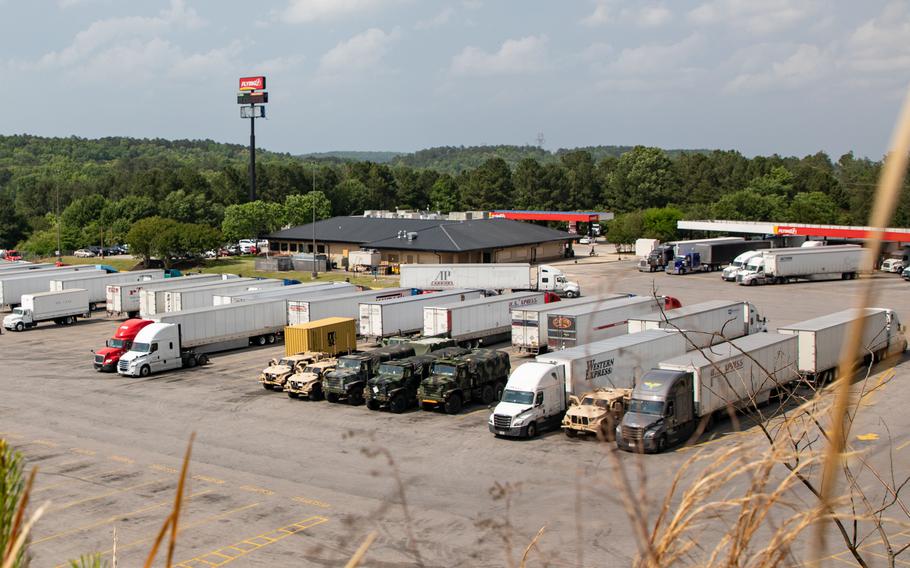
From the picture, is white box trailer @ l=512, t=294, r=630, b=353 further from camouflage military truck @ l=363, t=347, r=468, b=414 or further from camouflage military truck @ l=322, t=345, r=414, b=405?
camouflage military truck @ l=322, t=345, r=414, b=405

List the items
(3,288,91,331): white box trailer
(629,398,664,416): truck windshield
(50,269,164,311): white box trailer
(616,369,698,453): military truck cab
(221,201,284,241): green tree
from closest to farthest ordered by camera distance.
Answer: (616,369,698,453): military truck cab → (629,398,664,416): truck windshield → (3,288,91,331): white box trailer → (50,269,164,311): white box trailer → (221,201,284,241): green tree

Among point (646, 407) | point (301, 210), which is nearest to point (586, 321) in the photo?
point (646, 407)

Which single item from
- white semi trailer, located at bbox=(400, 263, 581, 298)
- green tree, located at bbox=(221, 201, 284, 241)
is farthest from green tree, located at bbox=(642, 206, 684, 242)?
green tree, located at bbox=(221, 201, 284, 241)

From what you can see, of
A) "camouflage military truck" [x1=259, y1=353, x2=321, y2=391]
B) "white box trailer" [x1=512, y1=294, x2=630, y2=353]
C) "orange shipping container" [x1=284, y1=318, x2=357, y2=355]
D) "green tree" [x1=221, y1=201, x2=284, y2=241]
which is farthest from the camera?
"green tree" [x1=221, y1=201, x2=284, y2=241]

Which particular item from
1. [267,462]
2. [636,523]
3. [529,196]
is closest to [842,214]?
[529,196]

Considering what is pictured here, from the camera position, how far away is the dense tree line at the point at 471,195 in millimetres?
113812

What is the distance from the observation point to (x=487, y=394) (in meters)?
36.1

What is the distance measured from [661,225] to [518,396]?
252 ft

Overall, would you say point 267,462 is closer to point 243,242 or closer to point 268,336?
point 268,336

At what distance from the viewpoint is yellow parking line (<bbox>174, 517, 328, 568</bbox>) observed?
20.9 m

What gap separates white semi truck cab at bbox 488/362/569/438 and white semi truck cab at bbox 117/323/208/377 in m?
20.1

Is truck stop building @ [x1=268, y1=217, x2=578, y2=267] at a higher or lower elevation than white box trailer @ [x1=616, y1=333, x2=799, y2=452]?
higher

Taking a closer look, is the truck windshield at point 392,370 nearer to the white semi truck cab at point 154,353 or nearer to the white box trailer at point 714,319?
the white box trailer at point 714,319

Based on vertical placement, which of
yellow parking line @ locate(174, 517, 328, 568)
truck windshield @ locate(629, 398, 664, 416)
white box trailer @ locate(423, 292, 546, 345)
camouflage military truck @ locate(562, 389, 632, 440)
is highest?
white box trailer @ locate(423, 292, 546, 345)
